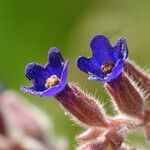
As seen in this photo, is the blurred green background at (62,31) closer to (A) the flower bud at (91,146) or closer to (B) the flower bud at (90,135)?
(B) the flower bud at (90,135)

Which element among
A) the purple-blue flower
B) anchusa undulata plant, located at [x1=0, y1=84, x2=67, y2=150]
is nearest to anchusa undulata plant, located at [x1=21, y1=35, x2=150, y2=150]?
the purple-blue flower

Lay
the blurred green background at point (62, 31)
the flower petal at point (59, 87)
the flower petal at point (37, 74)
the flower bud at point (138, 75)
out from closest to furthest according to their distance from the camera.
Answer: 1. the flower petal at point (59, 87)
2. the flower petal at point (37, 74)
3. the flower bud at point (138, 75)
4. the blurred green background at point (62, 31)

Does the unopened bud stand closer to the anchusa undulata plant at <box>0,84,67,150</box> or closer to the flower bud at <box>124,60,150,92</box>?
the flower bud at <box>124,60,150,92</box>

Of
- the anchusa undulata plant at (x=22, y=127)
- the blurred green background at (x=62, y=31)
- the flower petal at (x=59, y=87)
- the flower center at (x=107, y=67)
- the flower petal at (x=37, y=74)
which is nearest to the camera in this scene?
the flower petal at (x=59, y=87)

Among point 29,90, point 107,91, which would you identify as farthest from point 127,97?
point 29,90

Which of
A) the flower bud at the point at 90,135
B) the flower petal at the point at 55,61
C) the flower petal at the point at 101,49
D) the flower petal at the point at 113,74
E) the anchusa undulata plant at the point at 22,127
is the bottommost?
the flower bud at the point at 90,135

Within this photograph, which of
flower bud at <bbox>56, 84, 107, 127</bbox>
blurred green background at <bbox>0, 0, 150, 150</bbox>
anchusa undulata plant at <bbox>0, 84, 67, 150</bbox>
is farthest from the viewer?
blurred green background at <bbox>0, 0, 150, 150</bbox>

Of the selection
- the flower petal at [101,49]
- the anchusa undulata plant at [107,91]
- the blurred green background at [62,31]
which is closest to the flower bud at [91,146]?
the anchusa undulata plant at [107,91]
